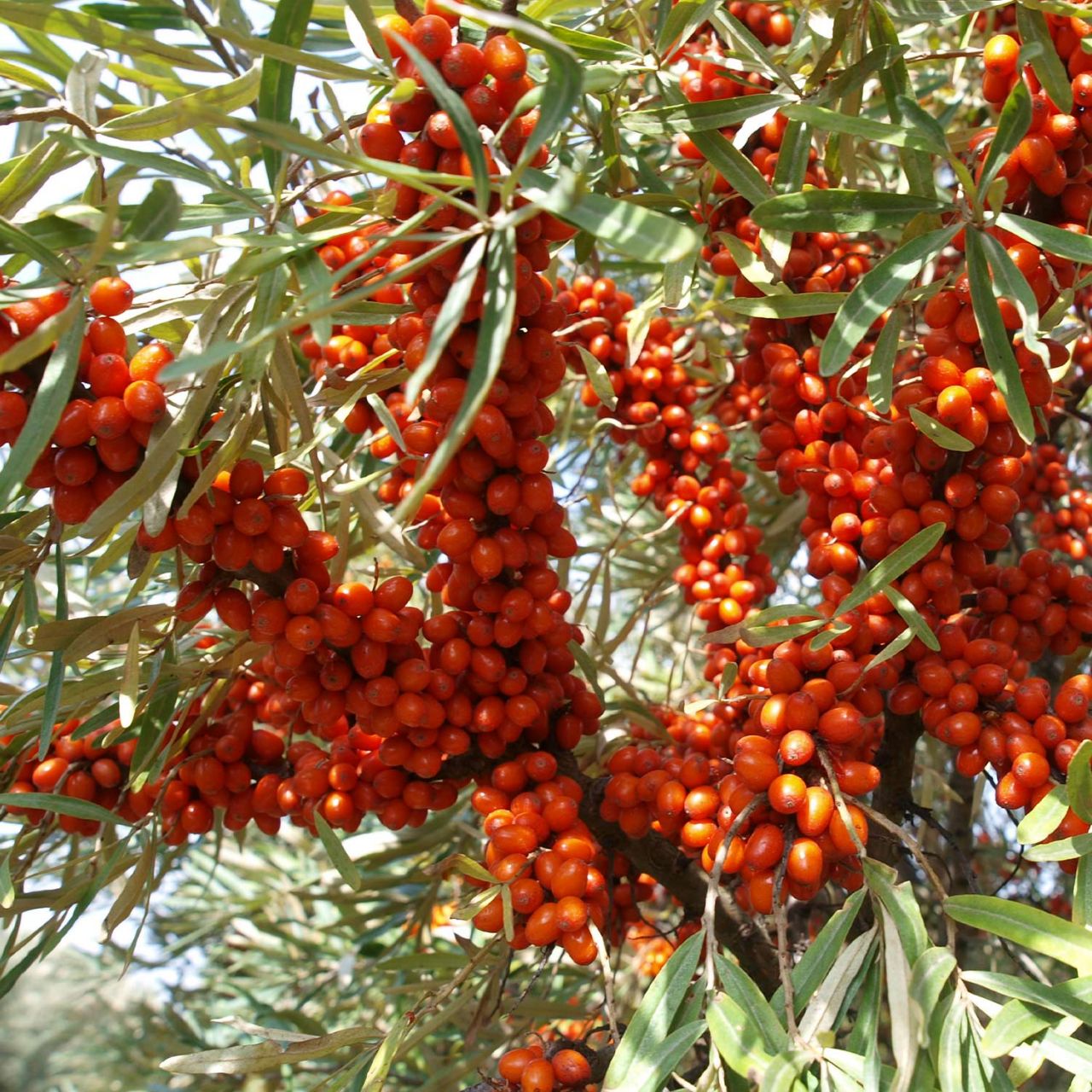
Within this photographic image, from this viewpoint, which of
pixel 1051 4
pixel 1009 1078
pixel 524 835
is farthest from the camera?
pixel 524 835

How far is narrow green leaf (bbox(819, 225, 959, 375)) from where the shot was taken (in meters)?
0.96

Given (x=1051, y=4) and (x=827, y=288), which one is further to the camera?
(x=827, y=288)

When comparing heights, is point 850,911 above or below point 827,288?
below

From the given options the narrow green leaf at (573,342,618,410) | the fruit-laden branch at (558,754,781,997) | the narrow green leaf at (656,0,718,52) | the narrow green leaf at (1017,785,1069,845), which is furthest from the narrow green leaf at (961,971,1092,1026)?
the narrow green leaf at (656,0,718,52)

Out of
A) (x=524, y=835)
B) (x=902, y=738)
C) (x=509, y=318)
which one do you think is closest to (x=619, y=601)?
(x=902, y=738)

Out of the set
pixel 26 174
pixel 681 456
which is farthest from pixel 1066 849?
pixel 26 174

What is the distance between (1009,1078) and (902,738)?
51 centimetres

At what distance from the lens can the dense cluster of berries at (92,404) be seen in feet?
2.95

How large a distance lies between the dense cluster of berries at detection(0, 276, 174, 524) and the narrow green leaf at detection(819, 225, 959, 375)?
61 centimetres

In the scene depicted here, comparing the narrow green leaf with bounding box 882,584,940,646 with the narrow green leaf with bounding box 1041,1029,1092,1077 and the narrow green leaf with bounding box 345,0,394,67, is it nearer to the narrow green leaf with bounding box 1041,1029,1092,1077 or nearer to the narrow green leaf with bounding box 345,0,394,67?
the narrow green leaf with bounding box 1041,1029,1092,1077

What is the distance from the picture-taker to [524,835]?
1.13 m

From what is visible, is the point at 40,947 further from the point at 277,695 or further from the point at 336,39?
the point at 336,39

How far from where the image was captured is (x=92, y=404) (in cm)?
91

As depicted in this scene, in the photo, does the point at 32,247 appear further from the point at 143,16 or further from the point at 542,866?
Answer: the point at 542,866
